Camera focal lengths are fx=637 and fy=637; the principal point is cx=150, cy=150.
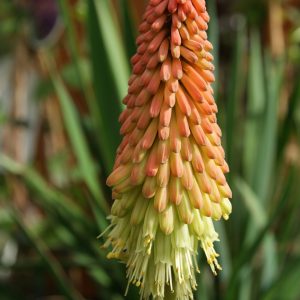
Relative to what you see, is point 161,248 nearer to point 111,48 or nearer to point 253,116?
point 111,48

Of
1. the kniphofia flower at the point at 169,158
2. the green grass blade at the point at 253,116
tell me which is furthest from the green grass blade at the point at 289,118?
the kniphofia flower at the point at 169,158

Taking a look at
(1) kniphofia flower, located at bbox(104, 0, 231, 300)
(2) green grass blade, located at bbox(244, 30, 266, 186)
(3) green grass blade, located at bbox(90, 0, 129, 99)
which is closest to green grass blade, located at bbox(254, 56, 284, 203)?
(2) green grass blade, located at bbox(244, 30, 266, 186)

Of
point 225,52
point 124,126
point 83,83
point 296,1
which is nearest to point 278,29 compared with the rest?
point 296,1

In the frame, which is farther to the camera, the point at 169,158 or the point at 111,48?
the point at 111,48

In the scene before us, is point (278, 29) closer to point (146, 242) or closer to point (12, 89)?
point (12, 89)

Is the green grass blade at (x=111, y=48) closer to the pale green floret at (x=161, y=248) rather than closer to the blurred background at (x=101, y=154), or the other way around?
the blurred background at (x=101, y=154)

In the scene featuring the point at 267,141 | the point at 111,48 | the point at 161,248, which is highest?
the point at 111,48

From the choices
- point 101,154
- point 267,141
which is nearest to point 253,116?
point 267,141

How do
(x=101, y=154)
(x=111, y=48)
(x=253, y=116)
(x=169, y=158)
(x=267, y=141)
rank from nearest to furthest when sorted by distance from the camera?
(x=169, y=158), (x=111, y=48), (x=267, y=141), (x=101, y=154), (x=253, y=116)
